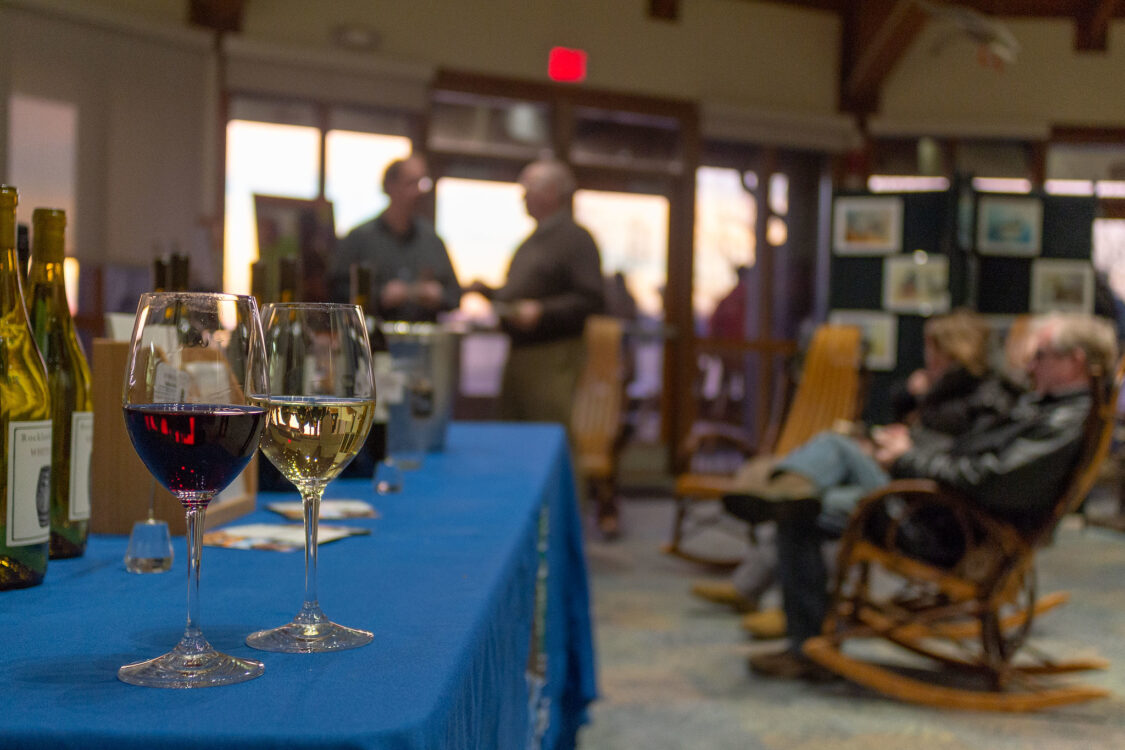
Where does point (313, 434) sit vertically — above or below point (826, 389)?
above

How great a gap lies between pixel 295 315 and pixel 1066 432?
2.45 metres

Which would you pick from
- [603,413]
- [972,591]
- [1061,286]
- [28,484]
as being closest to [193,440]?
[28,484]

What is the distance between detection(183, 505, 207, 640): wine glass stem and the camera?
0.59 meters

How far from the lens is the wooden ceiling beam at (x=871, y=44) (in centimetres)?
712

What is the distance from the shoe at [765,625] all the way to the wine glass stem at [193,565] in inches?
115

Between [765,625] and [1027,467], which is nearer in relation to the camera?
[1027,467]

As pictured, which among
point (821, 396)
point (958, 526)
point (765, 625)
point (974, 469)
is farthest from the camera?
point (821, 396)

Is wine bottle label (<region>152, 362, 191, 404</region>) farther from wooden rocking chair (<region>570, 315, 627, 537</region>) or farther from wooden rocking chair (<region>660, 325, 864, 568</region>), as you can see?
wooden rocking chair (<region>570, 315, 627, 537</region>)

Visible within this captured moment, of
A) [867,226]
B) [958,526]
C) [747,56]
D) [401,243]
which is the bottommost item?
[958,526]

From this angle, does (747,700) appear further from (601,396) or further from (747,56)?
(747,56)

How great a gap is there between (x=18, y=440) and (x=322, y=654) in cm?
33

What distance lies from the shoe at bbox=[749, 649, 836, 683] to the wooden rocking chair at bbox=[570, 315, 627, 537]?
2.12 m

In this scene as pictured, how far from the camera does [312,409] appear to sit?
639 millimetres

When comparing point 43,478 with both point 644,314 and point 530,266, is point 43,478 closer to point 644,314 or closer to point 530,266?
point 530,266
